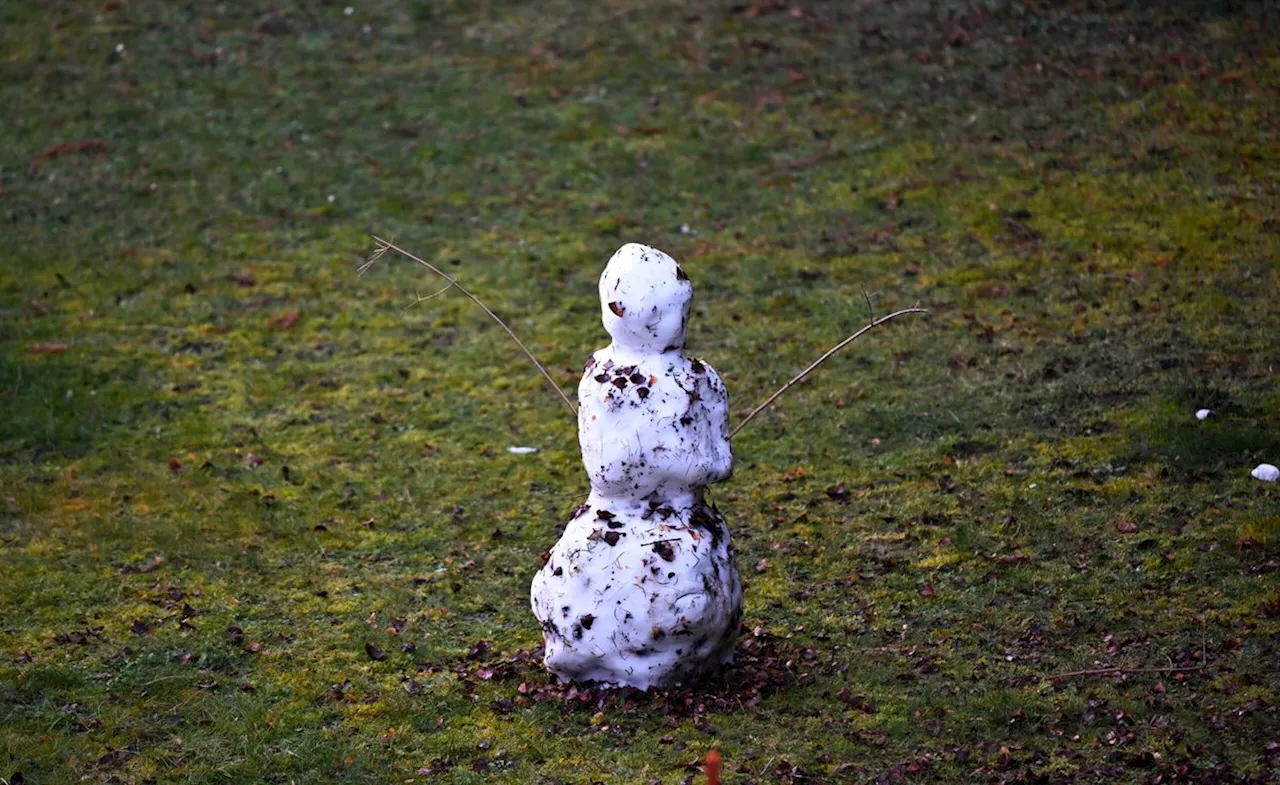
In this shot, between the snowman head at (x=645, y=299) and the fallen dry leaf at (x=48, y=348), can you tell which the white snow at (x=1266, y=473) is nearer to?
the snowman head at (x=645, y=299)

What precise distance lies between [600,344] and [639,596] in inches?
185

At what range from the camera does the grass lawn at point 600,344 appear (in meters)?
6.45

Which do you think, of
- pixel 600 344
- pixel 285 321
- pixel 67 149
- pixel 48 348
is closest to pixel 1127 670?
pixel 600 344

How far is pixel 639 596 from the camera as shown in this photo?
6.37 meters

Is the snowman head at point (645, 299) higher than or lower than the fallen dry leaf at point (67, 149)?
higher

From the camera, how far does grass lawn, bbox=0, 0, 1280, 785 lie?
6.45m

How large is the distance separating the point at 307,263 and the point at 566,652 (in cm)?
673

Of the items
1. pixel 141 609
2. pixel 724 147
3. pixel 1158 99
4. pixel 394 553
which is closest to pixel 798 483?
pixel 394 553

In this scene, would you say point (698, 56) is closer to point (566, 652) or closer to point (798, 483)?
point (798, 483)

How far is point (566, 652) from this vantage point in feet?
21.5

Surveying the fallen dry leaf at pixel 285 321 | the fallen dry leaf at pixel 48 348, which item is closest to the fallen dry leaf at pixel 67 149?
the fallen dry leaf at pixel 48 348

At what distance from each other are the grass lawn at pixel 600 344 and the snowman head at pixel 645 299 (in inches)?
67.1

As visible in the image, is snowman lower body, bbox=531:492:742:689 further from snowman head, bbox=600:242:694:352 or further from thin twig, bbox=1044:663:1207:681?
thin twig, bbox=1044:663:1207:681

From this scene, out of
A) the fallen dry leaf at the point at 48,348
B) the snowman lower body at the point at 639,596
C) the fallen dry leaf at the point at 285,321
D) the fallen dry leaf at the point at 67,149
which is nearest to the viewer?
the snowman lower body at the point at 639,596
